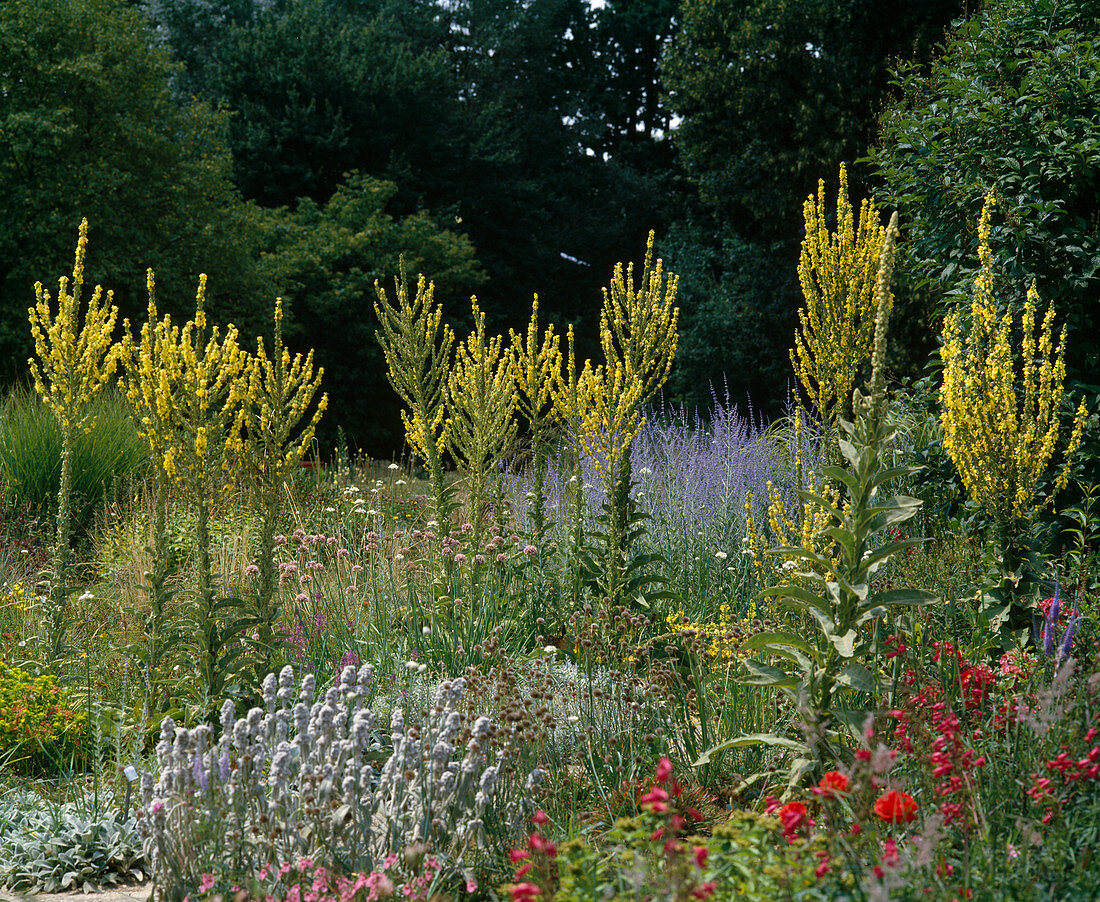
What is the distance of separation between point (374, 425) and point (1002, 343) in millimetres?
16862

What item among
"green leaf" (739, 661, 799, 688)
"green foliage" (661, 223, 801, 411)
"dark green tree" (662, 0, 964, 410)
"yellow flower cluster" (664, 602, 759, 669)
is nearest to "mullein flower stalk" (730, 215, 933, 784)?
"green leaf" (739, 661, 799, 688)

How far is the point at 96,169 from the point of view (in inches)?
523

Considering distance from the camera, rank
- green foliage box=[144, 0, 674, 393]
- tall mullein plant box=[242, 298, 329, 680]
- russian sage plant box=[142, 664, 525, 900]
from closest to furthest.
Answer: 1. russian sage plant box=[142, 664, 525, 900]
2. tall mullein plant box=[242, 298, 329, 680]
3. green foliage box=[144, 0, 674, 393]

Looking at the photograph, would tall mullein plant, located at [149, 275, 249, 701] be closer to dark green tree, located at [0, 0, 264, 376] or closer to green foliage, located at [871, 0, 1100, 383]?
green foliage, located at [871, 0, 1100, 383]

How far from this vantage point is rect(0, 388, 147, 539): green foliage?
8039 mm

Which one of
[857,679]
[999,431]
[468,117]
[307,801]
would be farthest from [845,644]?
[468,117]

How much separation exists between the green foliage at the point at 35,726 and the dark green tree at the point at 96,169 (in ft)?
34.5

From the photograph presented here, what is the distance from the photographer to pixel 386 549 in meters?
7.22

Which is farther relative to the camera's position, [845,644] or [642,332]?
[642,332]

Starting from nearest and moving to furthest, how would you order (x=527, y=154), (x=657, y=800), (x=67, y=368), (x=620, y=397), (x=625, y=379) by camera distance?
1. (x=657, y=800)
2. (x=67, y=368)
3. (x=620, y=397)
4. (x=625, y=379)
5. (x=527, y=154)

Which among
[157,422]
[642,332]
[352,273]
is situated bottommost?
[157,422]

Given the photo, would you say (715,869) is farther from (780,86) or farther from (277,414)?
(780,86)

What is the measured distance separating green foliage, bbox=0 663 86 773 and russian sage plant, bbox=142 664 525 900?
58.0 inches

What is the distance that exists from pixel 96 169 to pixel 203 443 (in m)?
11.5
